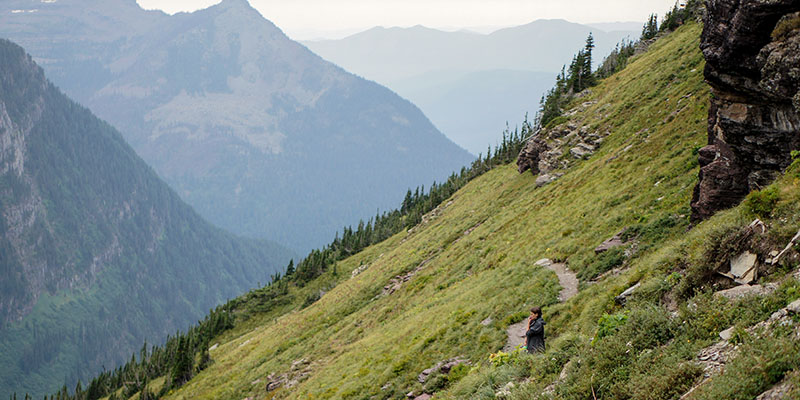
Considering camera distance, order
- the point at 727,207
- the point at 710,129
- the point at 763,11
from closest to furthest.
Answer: the point at 763,11 → the point at 727,207 → the point at 710,129

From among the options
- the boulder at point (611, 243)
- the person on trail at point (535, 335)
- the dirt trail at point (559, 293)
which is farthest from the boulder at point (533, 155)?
the person on trail at point (535, 335)

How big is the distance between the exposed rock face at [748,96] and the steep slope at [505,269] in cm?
318

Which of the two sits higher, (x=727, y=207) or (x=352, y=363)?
(x=727, y=207)

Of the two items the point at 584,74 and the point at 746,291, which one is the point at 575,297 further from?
the point at 584,74

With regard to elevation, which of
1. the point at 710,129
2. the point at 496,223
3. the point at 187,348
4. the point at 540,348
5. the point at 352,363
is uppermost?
the point at 710,129

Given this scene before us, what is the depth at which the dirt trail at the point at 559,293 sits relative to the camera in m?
20.5

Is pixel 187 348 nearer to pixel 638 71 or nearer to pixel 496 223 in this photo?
pixel 496 223

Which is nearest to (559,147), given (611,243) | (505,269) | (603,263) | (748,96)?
(505,269)

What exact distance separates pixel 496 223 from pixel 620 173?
45.6ft

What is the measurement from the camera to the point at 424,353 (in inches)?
963

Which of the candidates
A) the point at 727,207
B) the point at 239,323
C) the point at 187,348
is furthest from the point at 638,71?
the point at 239,323

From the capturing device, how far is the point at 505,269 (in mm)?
31453

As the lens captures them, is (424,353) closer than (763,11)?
No

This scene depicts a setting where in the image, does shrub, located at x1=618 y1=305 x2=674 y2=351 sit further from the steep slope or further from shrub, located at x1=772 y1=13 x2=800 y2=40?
shrub, located at x1=772 y1=13 x2=800 y2=40
